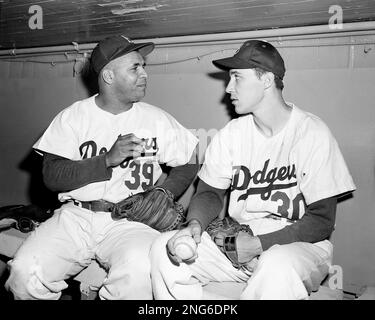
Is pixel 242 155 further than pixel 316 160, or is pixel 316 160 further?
pixel 242 155

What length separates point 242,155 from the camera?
2434 millimetres

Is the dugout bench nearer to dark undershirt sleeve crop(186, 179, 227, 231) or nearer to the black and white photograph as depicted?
the black and white photograph

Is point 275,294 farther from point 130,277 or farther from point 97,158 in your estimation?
point 97,158

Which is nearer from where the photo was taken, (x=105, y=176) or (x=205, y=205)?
(x=205, y=205)

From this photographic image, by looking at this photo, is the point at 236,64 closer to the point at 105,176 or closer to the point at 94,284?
the point at 105,176

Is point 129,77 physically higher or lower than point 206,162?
higher

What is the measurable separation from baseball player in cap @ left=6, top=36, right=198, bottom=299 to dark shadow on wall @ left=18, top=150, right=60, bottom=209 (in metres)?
1.52

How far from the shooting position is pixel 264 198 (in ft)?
7.61

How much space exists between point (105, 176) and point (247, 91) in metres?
1.02

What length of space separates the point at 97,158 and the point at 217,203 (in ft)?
2.63

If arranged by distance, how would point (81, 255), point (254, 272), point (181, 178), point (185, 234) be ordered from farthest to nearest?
1. point (181, 178)
2. point (81, 255)
3. point (185, 234)
4. point (254, 272)

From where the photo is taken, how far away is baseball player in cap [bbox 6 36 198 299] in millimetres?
2180

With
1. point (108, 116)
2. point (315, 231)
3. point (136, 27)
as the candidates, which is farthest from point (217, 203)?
point (136, 27)

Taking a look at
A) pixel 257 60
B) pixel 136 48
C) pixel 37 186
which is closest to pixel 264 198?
pixel 257 60
